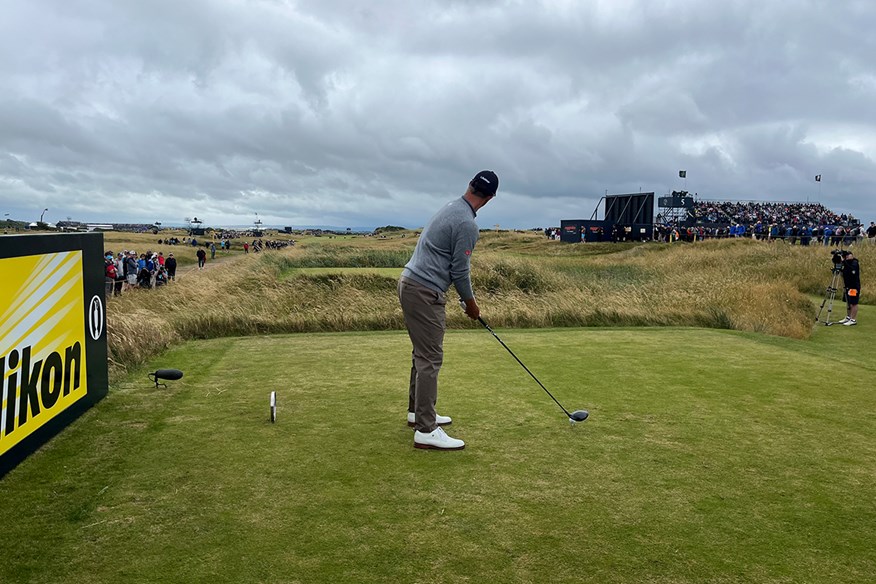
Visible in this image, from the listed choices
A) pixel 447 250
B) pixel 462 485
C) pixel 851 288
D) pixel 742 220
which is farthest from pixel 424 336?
pixel 742 220

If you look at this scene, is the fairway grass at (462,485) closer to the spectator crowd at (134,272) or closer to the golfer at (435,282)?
the golfer at (435,282)

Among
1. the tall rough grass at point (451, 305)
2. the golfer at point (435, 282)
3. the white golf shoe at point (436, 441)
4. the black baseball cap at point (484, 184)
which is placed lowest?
the white golf shoe at point (436, 441)

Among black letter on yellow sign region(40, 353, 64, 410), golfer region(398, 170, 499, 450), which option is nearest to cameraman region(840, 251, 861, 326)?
golfer region(398, 170, 499, 450)

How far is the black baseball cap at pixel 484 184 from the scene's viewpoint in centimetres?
507

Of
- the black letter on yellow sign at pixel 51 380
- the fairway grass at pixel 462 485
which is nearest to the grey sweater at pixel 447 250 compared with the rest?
the fairway grass at pixel 462 485

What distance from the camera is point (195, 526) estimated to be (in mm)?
3742

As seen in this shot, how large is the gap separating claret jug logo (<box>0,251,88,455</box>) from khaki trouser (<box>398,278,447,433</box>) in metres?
2.80

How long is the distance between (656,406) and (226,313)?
31.0 ft

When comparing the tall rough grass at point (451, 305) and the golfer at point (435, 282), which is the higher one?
the golfer at point (435, 282)

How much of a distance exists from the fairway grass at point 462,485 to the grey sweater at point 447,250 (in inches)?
52.0

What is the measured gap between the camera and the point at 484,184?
5074 millimetres

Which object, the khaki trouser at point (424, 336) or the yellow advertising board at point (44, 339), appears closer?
the yellow advertising board at point (44, 339)

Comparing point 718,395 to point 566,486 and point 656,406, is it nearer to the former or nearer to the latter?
point 656,406

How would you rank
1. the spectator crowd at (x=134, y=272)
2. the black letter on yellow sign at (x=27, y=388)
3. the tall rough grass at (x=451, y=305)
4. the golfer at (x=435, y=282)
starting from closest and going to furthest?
the black letter on yellow sign at (x=27, y=388) → the golfer at (x=435, y=282) → the tall rough grass at (x=451, y=305) → the spectator crowd at (x=134, y=272)
